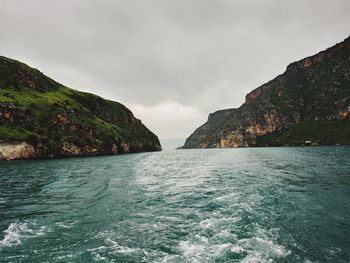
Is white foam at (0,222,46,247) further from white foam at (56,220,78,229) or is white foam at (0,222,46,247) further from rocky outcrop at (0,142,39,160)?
rocky outcrop at (0,142,39,160)

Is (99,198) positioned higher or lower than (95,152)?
lower

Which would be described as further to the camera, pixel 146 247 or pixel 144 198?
pixel 144 198

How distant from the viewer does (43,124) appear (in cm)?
11419

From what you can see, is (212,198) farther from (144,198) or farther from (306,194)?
(306,194)

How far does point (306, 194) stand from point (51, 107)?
125 metres

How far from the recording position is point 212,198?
25.8 meters

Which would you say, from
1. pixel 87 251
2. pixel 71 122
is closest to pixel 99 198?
pixel 87 251

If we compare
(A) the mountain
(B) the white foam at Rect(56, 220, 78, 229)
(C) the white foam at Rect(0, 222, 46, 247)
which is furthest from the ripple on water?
(A) the mountain

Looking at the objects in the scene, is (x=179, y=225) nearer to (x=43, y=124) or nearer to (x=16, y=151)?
(x=16, y=151)

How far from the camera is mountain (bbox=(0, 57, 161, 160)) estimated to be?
320 feet

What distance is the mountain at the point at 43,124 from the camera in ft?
320

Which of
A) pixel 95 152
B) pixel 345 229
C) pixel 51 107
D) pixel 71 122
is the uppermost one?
pixel 51 107

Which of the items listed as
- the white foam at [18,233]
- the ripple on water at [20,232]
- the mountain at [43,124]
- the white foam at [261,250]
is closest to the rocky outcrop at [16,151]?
the mountain at [43,124]

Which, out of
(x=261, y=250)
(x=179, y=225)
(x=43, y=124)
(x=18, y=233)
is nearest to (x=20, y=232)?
(x=18, y=233)
